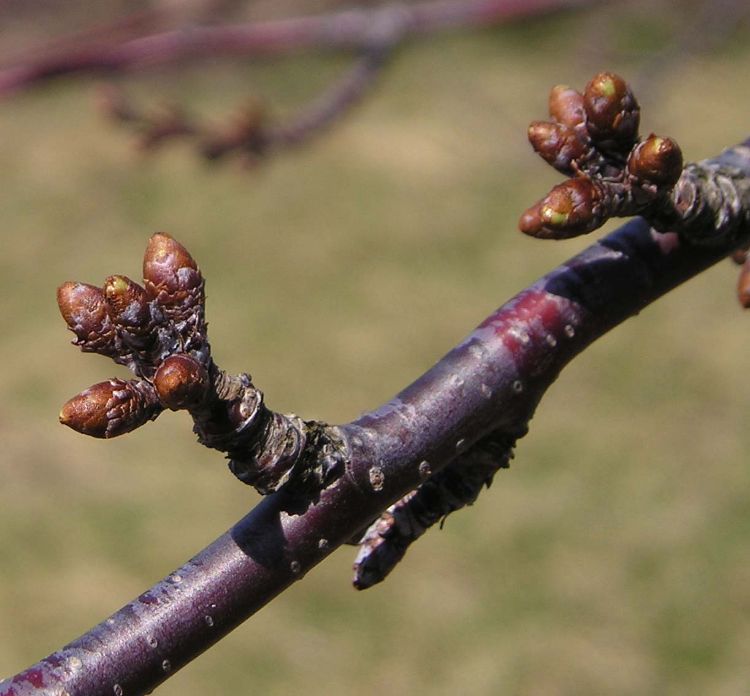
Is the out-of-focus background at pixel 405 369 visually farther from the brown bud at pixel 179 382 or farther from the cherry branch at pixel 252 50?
the brown bud at pixel 179 382

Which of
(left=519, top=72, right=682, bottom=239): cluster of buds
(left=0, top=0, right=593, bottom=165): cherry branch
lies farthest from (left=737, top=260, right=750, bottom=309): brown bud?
(left=0, top=0, right=593, bottom=165): cherry branch

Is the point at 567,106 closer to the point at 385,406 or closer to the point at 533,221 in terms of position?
the point at 533,221

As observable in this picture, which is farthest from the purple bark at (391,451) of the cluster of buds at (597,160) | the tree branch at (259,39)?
the tree branch at (259,39)

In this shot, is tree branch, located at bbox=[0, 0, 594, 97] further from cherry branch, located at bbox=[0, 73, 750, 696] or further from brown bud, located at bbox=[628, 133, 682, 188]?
brown bud, located at bbox=[628, 133, 682, 188]

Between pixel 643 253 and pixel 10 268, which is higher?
pixel 10 268

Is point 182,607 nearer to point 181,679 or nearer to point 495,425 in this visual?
point 495,425

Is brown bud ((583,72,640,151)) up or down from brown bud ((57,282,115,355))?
down

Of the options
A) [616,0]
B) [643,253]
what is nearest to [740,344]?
[616,0]
